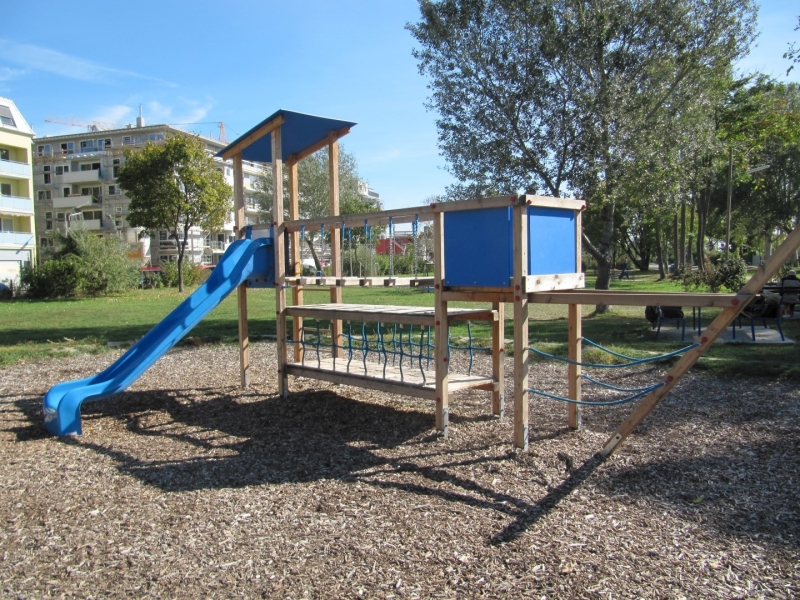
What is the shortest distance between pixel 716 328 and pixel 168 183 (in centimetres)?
2976

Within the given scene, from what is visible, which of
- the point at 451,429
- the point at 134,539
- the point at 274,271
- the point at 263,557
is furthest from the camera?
the point at 274,271

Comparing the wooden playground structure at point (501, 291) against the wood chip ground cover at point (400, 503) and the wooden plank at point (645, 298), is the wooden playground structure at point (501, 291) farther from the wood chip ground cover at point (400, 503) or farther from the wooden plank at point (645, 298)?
the wood chip ground cover at point (400, 503)

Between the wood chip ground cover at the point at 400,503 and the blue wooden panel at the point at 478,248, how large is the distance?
56.0 inches

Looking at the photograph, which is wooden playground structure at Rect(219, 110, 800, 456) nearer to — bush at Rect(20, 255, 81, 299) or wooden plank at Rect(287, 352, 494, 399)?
wooden plank at Rect(287, 352, 494, 399)

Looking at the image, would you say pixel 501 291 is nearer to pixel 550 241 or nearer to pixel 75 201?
pixel 550 241

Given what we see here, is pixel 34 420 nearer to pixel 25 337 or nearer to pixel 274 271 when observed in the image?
pixel 274 271

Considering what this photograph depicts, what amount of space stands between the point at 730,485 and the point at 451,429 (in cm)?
236

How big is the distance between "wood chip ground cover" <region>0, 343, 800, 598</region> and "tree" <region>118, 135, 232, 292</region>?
25273 mm

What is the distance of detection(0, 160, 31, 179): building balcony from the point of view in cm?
4028

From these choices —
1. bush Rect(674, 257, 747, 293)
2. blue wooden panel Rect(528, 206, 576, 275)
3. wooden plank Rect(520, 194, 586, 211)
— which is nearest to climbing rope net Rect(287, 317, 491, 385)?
blue wooden panel Rect(528, 206, 576, 275)

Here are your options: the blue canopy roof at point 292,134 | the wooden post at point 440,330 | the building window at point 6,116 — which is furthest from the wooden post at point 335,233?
the building window at point 6,116

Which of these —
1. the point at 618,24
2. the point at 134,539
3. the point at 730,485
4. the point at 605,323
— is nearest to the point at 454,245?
the point at 730,485

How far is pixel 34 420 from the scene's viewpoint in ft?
21.7

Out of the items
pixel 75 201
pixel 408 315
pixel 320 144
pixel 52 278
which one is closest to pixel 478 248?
pixel 408 315
